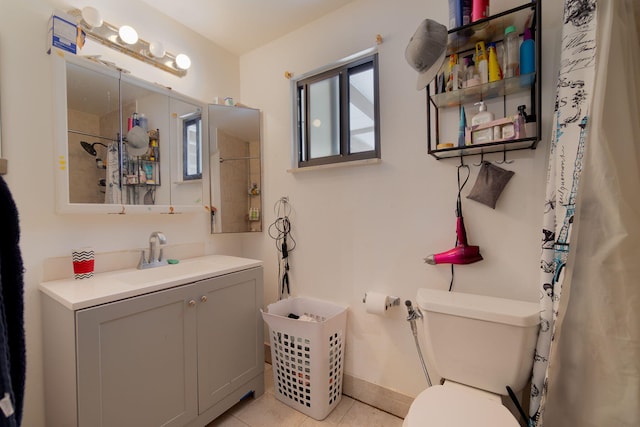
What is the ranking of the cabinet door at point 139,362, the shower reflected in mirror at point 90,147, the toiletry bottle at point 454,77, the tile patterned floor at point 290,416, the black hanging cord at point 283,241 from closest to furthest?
the cabinet door at point 139,362, the toiletry bottle at point 454,77, the shower reflected in mirror at point 90,147, the tile patterned floor at point 290,416, the black hanging cord at point 283,241

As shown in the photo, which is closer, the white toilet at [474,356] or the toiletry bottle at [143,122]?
the white toilet at [474,356]

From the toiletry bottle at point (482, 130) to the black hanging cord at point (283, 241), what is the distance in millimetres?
1219

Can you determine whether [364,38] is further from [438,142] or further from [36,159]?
[36,159]

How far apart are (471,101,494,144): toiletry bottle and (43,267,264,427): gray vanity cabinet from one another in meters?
1.39

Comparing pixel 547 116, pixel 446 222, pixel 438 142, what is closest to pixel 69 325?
pixel 446 222

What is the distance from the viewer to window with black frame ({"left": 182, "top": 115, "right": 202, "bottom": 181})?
1870mm

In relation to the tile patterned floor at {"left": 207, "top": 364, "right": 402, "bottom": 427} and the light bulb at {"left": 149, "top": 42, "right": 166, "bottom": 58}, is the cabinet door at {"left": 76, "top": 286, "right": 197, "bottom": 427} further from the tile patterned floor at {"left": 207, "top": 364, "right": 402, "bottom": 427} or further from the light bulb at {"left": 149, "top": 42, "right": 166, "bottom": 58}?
the light bulb at {"left": 149, "top": 42, "right": 166, "bottom": 58}

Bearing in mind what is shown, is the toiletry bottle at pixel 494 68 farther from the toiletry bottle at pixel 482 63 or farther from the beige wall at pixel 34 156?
the beige wall at pixel 34 156

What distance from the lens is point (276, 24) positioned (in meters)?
1.88

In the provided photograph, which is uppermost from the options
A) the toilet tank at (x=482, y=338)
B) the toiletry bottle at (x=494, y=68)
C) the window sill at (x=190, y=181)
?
the toiletry bottle at (x=494, y=68)

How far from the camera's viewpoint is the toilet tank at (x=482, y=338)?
3.50ft

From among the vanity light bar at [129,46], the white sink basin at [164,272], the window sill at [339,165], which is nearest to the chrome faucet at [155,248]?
the white sink basin at [164,272]

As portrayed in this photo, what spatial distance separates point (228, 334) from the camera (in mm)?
1541

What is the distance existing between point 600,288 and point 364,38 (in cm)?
163
